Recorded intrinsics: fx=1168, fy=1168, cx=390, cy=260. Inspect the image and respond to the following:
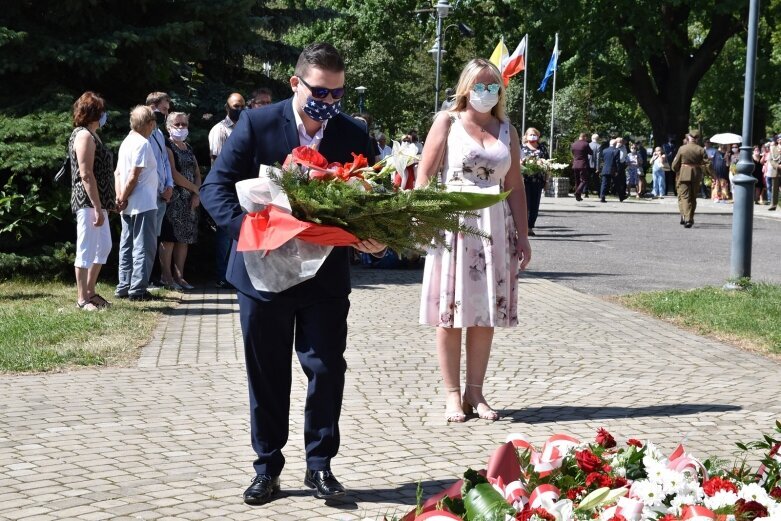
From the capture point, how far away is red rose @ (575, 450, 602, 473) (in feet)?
11.6

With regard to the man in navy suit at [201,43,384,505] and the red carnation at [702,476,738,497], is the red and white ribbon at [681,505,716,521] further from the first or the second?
the man in navy suit at [201,43,384,505]

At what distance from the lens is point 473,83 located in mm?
A: 6625

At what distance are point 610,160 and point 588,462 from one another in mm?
31071

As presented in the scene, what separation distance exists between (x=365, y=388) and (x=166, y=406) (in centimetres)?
134

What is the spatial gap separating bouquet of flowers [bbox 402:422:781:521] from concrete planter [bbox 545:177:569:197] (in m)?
33.9

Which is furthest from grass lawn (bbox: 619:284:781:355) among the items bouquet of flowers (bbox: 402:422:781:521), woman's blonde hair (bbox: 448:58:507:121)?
bouquet of flowers (bbox: 402:422:781:521)

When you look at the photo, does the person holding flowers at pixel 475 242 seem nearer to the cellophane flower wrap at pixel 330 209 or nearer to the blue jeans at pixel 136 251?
the cellophane flower wrap at pixel 330 209

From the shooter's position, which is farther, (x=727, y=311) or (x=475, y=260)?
(x=727, y=311)

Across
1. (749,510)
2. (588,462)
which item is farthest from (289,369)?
(749,510)

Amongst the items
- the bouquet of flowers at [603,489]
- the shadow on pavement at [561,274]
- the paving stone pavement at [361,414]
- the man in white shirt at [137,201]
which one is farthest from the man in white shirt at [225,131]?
the bouquet of flowers at [603,489]

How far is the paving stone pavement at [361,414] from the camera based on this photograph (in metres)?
5.20

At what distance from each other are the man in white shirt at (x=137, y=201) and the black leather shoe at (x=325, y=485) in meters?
6.58

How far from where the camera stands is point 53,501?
5.04 meters

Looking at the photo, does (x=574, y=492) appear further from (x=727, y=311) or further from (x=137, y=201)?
(x=137, y=201)
